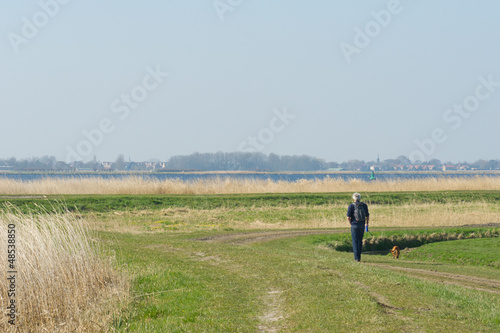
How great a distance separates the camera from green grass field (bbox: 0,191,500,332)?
10102mm

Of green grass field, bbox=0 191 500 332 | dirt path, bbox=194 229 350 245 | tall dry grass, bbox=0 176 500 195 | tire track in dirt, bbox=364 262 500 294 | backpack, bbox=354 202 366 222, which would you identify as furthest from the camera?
tall dry grass, bbox=0 176 500 195

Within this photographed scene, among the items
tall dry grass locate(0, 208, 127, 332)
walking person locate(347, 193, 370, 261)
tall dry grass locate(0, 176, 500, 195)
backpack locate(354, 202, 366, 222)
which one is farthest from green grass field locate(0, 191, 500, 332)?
tall dry grass locate(0, 176, 500, 195)

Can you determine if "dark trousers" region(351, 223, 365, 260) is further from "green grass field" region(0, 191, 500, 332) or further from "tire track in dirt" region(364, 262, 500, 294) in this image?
"tire track in dirt" region(364, 262, 500, 294)

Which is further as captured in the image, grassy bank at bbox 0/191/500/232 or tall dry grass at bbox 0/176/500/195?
tall dry grass at bbox 0/176/500/195

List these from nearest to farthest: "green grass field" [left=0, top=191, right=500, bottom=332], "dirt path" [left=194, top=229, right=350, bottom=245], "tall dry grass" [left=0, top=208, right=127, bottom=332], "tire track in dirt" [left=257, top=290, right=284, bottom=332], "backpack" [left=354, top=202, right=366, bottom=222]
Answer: "tire track in dirt" [left=257, top=290, right=284, bottom=332]
"green grass field" [left=0, top=191, right=500, bottom=332]
"tall dry grass" [left=0, top=208, right=127, bottom=332]
"backpack" [left=354, top=202, right=366, bottom=222]
"dirt path" [left=194, top=229, right=350, bottom=245]

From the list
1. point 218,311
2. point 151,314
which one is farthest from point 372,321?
point 151,314

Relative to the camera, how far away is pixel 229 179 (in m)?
52.0

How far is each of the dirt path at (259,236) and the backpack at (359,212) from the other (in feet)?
23.2

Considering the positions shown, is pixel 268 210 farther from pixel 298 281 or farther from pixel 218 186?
pixel 298 281

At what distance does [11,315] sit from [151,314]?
2.96 metres

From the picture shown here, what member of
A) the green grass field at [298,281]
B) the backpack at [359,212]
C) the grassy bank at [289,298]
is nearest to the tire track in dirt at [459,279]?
the green grass field at [298,281]

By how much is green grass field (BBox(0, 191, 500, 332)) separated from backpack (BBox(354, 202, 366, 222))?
4.38 ft

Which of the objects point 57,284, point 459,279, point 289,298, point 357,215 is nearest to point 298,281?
point 289,298

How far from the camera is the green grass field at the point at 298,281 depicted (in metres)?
10.1
